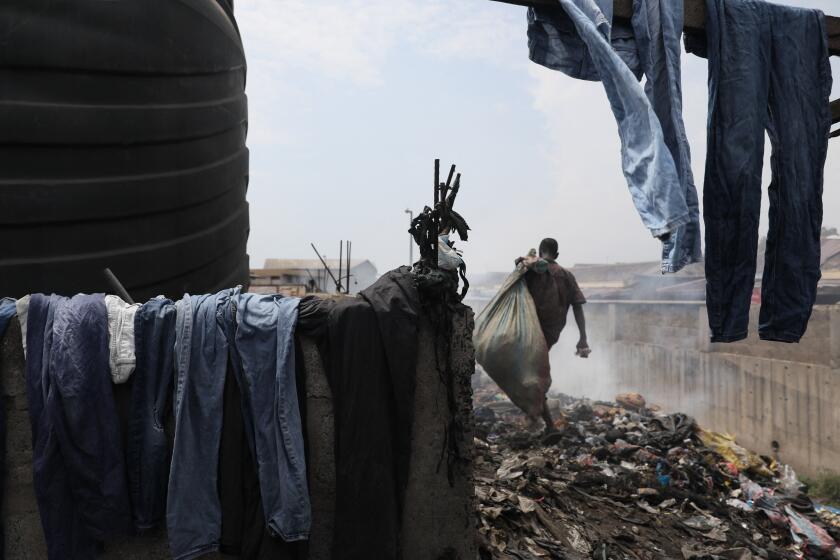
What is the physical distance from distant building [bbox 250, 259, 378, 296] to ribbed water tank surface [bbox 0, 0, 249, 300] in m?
5.50

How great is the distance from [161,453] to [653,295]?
1825 cm

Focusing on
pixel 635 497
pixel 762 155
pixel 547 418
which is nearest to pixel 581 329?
pixel 547 418

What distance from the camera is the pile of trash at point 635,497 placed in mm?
3625

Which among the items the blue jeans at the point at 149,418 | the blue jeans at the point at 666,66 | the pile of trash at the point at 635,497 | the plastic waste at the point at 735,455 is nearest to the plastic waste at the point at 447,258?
the blue jeans at the point at 666,66

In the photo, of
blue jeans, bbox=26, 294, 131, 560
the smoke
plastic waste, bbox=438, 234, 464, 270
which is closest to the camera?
blue jeans, bbox=26, 294, 131, 560

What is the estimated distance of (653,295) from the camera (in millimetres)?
18234

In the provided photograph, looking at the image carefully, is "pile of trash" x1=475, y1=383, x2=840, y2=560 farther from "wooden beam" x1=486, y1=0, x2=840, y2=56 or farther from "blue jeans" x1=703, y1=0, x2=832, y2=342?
"wooden beam" x1=486, y1=0, x2=840, y2=56

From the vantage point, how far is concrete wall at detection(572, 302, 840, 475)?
27.9 feet

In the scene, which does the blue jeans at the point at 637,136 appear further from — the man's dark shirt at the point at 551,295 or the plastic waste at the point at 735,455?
the plastic waste at the point at 735,455

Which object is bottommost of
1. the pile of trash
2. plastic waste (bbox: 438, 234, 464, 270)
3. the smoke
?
the smoke

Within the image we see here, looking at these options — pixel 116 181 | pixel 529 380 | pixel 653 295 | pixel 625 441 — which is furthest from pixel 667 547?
pixel 653 295

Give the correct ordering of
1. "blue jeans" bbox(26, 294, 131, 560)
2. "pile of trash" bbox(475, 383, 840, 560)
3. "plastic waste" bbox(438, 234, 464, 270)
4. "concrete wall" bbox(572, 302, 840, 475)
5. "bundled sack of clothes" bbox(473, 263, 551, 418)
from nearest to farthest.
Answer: "blue jeans" bbox(26, 294, 131, 560) < "plastic waste" bbox(438, 234, 464, 270) < "pile of trash" bbox(475, 383, 840, 560) < "bundled sack of clothes" bbox(473, 263, 551, 418) < "concrete wall" bbox(572, 302, 840, 475)

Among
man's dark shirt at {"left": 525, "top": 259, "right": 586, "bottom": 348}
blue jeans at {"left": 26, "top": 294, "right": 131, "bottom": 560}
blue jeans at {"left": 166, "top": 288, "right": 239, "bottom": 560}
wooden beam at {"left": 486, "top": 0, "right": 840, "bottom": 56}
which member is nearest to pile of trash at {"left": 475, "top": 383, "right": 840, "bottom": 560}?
man's dark shirt at {"left": 525, "top": 259, "right": 586, "bottom": 348}

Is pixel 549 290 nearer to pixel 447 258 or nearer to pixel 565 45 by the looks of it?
pixel 565 45
